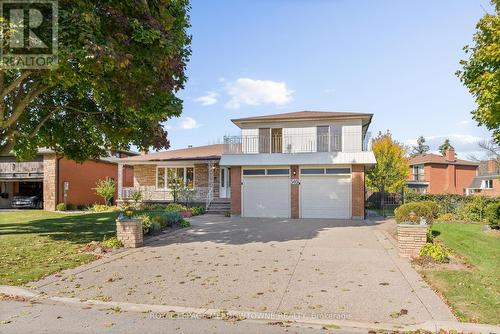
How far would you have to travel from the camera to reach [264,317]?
548 centimetres

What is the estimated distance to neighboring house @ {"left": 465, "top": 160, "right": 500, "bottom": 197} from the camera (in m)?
40.8

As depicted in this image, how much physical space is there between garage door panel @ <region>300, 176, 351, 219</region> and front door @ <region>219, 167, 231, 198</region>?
6.77 m

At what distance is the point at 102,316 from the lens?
18.2 ft

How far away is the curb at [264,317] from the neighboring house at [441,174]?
41.5m

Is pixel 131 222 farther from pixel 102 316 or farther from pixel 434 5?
pixel 434 5

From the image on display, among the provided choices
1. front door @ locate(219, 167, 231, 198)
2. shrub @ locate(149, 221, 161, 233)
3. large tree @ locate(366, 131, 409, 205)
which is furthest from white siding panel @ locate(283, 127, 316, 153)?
large tree @ locate(366, 131, 409, 205)

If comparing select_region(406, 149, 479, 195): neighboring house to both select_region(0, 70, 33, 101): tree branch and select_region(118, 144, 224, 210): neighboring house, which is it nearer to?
select_region(118, 144, 224, 210): neighboring house

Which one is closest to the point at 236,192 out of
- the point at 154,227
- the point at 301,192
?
the point at 301,192

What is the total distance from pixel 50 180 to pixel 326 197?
19866 mm

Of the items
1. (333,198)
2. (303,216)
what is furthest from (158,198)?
(333,198)

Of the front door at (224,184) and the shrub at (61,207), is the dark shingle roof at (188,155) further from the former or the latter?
the shrub at (61,207)

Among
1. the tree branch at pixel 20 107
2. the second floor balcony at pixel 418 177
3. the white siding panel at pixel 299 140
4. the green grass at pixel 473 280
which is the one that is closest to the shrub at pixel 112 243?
the tree branch at pixel 20 107

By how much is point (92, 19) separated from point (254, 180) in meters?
14.1

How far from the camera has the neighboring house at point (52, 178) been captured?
26219mm
